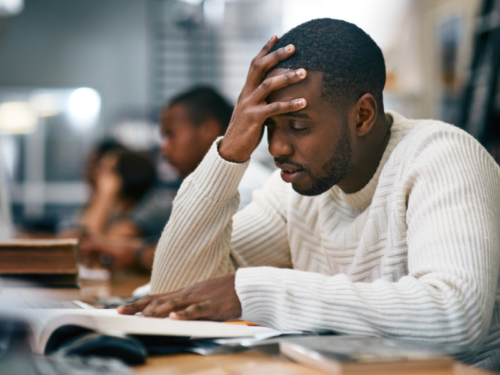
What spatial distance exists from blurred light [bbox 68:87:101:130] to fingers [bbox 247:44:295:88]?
16.4 ft

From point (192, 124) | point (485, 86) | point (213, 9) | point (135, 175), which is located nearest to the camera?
point (192, 124)

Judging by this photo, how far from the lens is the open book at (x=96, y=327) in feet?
1.94

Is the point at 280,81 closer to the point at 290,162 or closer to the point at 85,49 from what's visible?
the point at 290,162

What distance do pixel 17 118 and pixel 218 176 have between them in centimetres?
533

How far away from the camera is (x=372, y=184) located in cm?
99

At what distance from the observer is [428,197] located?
2.58ft

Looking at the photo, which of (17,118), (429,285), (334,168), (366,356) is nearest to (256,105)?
(334,168)

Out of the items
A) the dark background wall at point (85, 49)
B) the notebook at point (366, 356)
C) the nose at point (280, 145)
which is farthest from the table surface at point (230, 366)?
the dark background wall at point (85, 49)

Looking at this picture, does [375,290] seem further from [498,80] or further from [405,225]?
[498,80]

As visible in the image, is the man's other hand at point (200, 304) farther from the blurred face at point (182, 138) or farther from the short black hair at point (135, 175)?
the short black hair at point (135, 175)

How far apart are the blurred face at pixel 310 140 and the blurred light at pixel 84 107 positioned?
504cm

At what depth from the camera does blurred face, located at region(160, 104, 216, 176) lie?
6.63 ft

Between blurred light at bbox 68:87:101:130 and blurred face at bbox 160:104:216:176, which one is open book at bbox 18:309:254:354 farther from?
blurred light at bbox 68:87:101:130

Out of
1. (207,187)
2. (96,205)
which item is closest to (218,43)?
(96,205)
